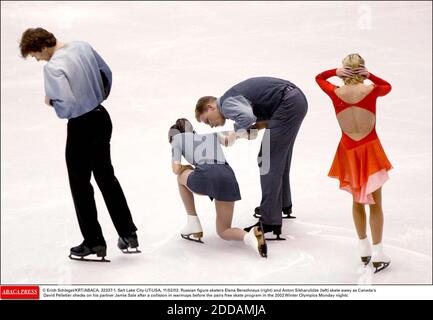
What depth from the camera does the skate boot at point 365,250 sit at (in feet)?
18.7

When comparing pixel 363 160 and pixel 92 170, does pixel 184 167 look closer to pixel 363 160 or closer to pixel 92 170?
pixel 92 170

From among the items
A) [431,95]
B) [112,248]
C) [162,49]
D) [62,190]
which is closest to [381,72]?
[431,95]

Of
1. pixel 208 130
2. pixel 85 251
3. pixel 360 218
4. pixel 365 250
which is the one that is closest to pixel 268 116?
pixel 360 218

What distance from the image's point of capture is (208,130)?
349 inches

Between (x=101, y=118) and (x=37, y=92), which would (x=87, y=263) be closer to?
(x=101, y=118)

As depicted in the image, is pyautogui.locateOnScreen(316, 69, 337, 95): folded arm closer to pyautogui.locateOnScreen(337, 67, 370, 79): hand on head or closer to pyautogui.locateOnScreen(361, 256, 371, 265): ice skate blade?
pyautogui.locateOnScreen(337, 67, 370, 79): hand on head

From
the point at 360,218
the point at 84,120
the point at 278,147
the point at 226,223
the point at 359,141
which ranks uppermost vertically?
the point at 84,120

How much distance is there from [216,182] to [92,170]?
0.88 metres

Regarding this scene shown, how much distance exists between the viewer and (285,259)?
19.2ft

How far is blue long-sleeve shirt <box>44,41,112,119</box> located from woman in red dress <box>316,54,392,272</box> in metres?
1.52

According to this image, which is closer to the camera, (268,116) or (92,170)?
(92,170)

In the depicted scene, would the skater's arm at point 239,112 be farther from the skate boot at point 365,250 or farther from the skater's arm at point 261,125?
the skate boot at point 365,250

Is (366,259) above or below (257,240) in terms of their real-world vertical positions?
below

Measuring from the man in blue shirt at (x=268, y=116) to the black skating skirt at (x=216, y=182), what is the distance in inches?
8.8
